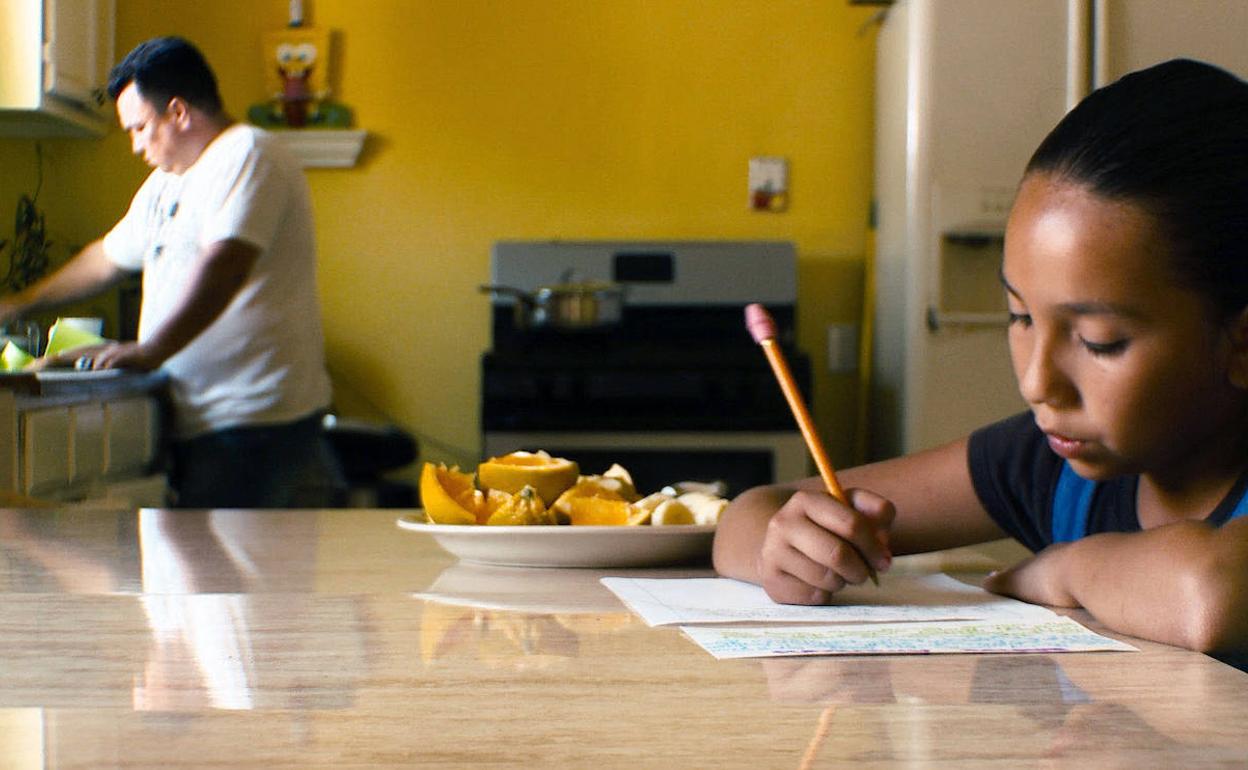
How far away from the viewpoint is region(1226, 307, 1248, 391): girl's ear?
0.86m

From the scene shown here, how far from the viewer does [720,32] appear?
360 cm

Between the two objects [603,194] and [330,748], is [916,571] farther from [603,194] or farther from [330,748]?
[603,194]

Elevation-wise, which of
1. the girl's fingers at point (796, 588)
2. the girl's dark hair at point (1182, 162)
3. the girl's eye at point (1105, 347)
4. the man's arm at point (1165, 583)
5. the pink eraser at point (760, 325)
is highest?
the girl's dark hair at point (1182, 162)

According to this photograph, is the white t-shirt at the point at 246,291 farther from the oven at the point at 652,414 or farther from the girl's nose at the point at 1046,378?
the girl's nose at the point at 1046,378

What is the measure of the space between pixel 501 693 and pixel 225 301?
6.68 ft

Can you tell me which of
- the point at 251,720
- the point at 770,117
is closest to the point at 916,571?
the point at 251,720

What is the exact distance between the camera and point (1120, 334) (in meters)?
0.81

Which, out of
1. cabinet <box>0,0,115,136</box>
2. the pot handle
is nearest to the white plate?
the pot handle

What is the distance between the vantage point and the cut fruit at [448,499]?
3.23 feet

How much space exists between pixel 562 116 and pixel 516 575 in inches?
110

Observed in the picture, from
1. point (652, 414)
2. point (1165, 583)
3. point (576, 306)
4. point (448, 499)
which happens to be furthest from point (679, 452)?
point (1165, 583)

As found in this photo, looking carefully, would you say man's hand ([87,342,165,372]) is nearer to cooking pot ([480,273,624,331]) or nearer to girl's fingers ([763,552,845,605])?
cooking pot ([480,273,624,331])

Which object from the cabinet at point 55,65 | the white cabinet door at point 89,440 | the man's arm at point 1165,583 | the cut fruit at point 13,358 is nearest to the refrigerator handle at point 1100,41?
the white cabinet door at point 89,440

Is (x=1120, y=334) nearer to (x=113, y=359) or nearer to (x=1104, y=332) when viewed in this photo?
(x=1104, y=332)
